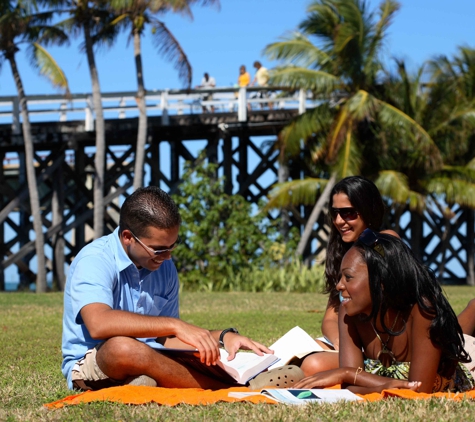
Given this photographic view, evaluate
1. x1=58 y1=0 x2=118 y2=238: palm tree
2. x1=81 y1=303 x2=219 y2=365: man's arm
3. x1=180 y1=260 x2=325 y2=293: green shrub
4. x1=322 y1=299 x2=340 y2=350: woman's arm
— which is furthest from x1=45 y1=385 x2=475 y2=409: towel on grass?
x1=58 y1=0 x2=118 y2=238: palm tree

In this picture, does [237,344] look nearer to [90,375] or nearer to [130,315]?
[130,315]

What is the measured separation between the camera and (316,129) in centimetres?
2145

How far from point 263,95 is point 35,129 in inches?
247

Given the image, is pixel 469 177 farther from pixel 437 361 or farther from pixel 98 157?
pixel 437 361

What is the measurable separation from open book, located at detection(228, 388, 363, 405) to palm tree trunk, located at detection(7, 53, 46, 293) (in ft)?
57.0

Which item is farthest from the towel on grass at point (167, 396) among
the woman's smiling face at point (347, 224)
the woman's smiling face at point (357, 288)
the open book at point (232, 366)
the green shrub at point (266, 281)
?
the green shrub at point (266, 281)

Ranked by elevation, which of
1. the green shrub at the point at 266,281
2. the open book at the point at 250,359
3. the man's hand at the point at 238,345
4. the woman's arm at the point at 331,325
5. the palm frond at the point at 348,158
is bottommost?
the green shrub at the point at 266,281

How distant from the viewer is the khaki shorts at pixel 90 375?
468 centimetres

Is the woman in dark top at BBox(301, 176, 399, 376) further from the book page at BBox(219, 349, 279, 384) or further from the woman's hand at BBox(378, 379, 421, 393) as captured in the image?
the woman's hand at BBox(378, 379, 421, 393)

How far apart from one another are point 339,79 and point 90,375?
1781 cm

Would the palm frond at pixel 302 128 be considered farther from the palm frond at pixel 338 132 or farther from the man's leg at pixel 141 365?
the man's leg at pixel 141 365

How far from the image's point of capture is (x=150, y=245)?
464cm

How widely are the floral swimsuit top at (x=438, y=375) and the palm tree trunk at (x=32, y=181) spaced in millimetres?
17333

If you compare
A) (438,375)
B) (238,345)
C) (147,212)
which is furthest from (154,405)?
(438,375)
